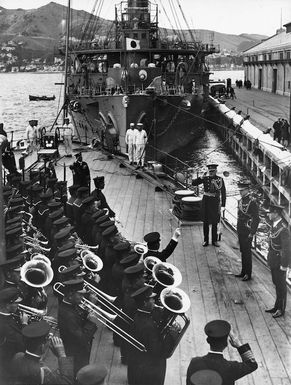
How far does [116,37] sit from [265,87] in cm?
2451

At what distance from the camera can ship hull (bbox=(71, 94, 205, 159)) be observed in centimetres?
2283

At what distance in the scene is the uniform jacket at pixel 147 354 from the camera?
4.18m

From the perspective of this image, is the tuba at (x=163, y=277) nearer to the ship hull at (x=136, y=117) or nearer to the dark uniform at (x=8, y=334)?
the dark uniform at (x=8, y=334)

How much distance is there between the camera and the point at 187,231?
9367 mm

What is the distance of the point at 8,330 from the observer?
3836 millimetres

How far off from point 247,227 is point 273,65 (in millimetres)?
39308

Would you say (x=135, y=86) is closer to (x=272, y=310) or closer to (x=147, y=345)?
(x=272, y=310)

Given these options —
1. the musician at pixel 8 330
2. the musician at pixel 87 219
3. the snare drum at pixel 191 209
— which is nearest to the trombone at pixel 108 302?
the musician at pixel 8 330

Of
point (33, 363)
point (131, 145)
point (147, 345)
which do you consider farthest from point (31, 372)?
point (131, 145)

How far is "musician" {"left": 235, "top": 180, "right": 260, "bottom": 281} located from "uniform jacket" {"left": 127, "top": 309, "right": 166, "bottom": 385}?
9.94 feet

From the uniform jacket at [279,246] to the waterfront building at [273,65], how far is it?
28040 mm

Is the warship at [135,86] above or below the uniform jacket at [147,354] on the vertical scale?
above

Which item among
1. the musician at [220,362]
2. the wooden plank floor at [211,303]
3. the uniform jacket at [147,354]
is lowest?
the wooden plank floor at [211,303]

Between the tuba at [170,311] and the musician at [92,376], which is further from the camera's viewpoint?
the tuba at [170,311]
